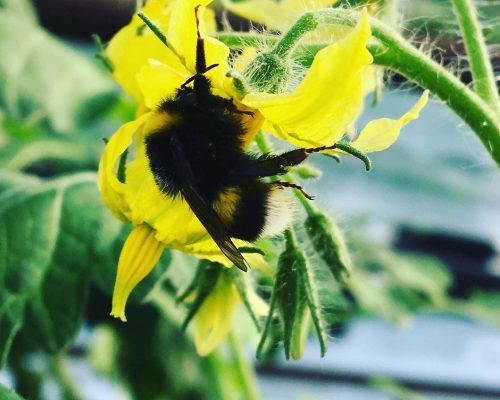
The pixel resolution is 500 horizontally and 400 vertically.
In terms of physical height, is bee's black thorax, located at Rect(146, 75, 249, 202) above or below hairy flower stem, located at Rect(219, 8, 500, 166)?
below

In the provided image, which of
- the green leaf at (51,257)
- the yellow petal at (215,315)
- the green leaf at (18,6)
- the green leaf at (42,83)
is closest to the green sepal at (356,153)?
the yellow petal at (215,315)

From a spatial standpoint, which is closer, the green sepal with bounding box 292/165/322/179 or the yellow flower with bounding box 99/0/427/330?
the yellow flower with bounding box 99/0/427/330

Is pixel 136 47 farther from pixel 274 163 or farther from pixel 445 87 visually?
pixel 445 87

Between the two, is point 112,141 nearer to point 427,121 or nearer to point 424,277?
point 424,277

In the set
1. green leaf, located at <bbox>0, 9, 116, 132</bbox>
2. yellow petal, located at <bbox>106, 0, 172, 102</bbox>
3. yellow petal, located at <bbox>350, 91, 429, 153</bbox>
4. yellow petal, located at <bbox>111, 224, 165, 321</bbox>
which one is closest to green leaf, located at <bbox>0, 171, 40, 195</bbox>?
green leaf, located at <bbox>0, 9, 116, 132</bbox>

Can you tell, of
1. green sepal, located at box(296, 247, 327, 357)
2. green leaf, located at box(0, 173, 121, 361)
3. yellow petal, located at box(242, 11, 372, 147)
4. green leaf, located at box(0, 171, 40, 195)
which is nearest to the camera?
yellow petal, located at box(242, 11, 372, 147)

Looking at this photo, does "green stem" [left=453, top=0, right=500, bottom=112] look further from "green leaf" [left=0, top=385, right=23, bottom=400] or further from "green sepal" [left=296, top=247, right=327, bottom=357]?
"green leaf" [left=0, top=385, right=23, bottom=400]
